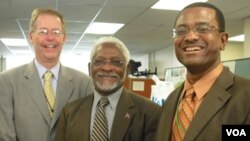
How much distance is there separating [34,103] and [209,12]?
1.09 m

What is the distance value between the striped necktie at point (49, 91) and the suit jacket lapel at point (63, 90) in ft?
0.11

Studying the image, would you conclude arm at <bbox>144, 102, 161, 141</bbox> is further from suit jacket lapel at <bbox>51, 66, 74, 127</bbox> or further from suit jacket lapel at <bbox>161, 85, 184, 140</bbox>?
suit jacket lapel at <bbox>51, 66, 74, 127</bbox>

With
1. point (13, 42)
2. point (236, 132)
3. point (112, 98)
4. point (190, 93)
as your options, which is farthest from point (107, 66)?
point (13, 42)

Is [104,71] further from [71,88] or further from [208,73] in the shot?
[208,73]

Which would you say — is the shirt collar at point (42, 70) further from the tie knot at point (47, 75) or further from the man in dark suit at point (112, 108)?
the man in dark suit at point (112, 108)

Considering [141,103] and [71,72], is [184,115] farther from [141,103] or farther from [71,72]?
[71,72]

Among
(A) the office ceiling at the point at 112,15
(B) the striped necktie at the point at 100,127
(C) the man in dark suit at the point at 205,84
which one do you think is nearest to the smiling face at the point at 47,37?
(B) the striped necktie at the point at 100,127

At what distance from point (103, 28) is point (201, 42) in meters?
5.59

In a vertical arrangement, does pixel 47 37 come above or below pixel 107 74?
above

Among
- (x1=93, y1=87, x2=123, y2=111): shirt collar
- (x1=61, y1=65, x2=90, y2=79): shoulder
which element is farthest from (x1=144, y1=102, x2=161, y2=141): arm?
(x1=61, y1=65, x2=90, y2=79): shoulder

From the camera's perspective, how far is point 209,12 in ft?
4.14

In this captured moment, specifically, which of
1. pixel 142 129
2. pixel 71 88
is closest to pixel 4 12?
pixel 71 88

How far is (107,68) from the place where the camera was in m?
1.71

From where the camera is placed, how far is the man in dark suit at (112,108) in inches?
64.4
